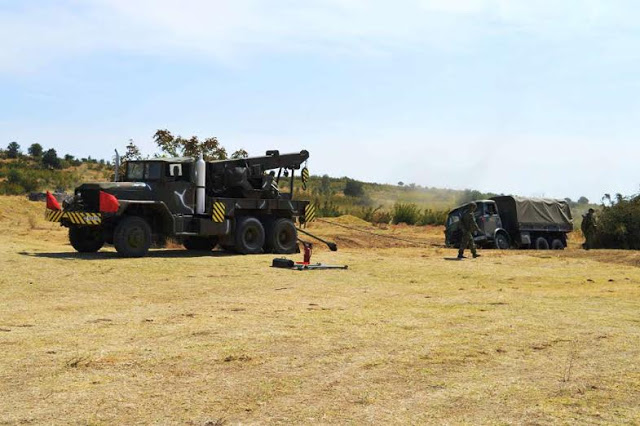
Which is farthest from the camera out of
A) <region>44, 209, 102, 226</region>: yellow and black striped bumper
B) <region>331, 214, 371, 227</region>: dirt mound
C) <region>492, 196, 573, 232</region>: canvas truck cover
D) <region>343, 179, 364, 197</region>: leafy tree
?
<region>343, 179, 364, 197</region>: leafy tree

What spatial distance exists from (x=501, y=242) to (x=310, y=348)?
20.0 m

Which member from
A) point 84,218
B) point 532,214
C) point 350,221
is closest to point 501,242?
point 532,214

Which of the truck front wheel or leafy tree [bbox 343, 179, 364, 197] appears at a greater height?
leafy tree [bbox 343, 179, 364, 197]

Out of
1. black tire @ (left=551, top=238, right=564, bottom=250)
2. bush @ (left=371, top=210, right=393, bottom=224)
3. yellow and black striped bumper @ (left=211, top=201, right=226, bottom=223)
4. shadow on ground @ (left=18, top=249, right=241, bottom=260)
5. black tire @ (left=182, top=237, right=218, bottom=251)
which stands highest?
bush @ (left=371, top=210, right=393, bottom=224)

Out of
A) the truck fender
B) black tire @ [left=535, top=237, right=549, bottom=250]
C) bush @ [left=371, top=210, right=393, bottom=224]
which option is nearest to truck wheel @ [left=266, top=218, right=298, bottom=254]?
the truck fender

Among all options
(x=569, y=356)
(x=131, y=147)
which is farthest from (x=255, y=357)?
(x=131, y=147)

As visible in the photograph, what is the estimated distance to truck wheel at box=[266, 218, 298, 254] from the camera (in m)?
21.6

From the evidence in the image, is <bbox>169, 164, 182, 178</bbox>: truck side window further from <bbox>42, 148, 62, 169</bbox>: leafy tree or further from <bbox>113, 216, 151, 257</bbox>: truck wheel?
<bbox>42, 148, 62, 169</bbox>: leafy tree

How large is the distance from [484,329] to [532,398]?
3.11 metres

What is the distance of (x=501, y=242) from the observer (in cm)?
2655

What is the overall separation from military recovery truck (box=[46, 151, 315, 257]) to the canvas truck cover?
845 centimetres

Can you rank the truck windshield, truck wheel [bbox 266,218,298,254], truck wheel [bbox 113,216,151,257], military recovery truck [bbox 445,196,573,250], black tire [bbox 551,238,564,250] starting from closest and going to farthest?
truck wheel [bbox 113,216,151,257] → the truck windshield → truck wheel [bbox 266,218,298,254] → military recovery truck [bbox 445,196,573,250] → black tire [bbox 551,238,564,250]

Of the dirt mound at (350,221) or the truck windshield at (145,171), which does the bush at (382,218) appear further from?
the truck windshield at (145,171)

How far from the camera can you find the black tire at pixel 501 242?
26.4m
